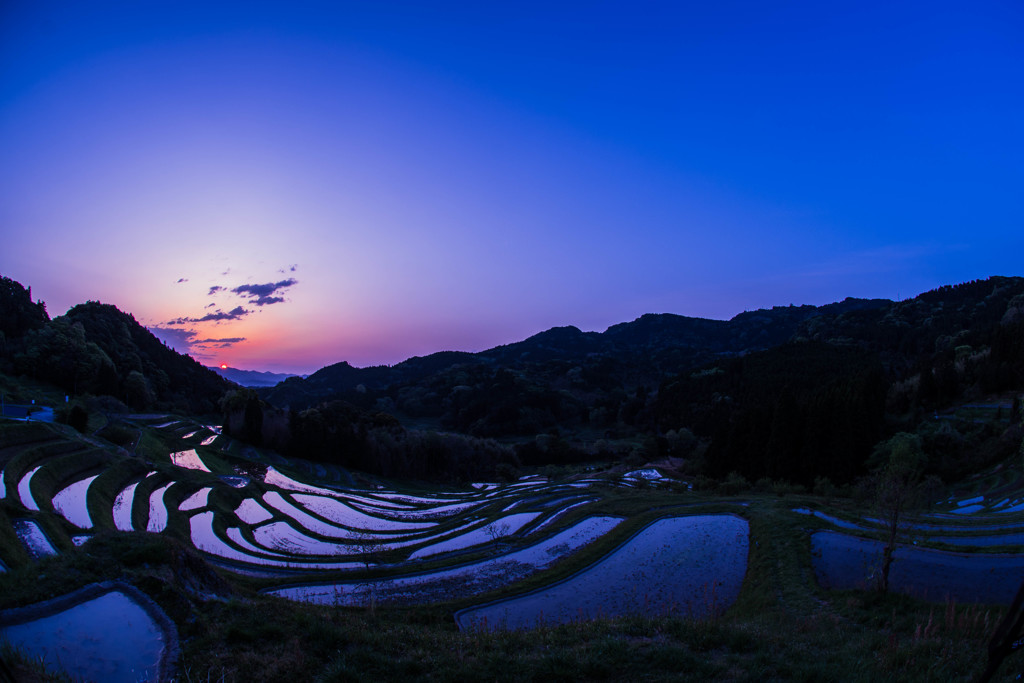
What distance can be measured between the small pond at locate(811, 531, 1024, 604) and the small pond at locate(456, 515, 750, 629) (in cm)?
328

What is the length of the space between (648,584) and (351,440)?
56559 mm

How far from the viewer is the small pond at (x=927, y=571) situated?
1452 centimetres

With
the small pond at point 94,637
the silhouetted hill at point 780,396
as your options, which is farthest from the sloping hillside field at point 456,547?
the silhouetted hill at point 780,396

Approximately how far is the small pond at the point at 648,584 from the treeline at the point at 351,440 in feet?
168

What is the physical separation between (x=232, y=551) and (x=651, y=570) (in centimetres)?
2012

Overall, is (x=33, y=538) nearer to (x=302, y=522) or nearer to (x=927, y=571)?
(x=302, y=522)

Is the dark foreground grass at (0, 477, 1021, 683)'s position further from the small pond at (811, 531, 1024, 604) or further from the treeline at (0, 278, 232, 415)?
the treeline at (0, 278, 232, 415)

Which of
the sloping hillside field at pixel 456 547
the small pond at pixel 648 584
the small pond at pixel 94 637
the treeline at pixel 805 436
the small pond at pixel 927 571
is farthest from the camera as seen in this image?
the treeline at pixel 805 436

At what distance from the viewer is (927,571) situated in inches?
647

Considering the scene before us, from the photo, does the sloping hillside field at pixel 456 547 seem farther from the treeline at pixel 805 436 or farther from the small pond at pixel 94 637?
the treeline at pixel 805 436

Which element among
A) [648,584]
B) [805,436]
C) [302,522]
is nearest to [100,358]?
[302,522]

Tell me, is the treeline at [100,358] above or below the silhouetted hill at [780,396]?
above

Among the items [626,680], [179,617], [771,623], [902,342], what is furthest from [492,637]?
[902,342]

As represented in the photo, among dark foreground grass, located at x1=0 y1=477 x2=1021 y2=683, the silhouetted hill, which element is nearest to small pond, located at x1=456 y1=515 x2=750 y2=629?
dark foreground grass, located at x1=0 y1=477 x2=1021 y2=683
